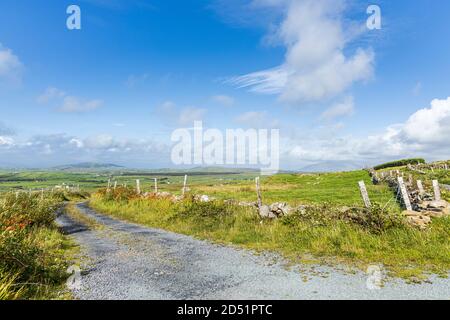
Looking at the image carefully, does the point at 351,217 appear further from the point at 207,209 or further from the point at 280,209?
the point at 207,209

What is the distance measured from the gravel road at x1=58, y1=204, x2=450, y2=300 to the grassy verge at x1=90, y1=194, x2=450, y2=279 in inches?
39.6

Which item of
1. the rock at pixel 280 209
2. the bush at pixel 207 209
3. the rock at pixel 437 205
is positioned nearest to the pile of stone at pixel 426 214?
the rock at pixel 437 205

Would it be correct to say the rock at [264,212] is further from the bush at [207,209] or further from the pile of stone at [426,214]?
the pile of stone at [426,214]

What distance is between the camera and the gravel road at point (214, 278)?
6.58 m

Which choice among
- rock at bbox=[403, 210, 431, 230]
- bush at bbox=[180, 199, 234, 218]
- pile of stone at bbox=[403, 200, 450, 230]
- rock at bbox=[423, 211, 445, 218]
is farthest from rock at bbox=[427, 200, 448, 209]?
bush at bbox=[180, 199, 234, 218]

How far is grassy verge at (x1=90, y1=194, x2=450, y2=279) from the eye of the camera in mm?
8836

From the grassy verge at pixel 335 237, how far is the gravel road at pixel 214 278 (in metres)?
1.01

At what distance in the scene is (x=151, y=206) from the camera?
72.6ft
